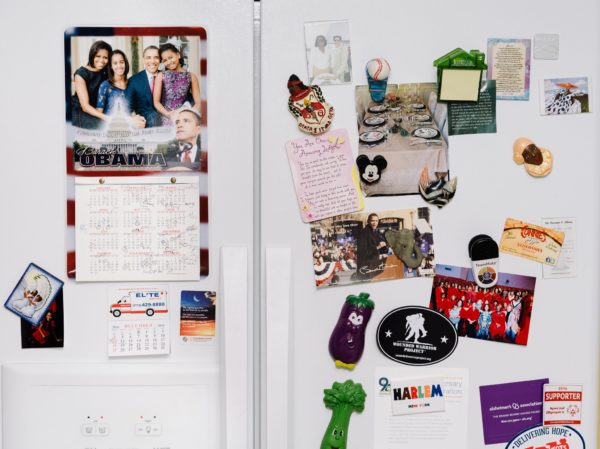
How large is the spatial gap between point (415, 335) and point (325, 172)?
27 cm

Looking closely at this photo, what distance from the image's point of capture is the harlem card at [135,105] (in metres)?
0.89

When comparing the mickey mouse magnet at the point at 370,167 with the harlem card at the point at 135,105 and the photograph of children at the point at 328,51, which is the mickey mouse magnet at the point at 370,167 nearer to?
the photograph of children at the point at 328,51

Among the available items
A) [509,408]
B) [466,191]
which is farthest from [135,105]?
[509,408]

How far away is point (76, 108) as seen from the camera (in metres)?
0.89

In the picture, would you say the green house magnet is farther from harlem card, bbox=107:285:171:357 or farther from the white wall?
harlem card, bbox=107:285:171:357

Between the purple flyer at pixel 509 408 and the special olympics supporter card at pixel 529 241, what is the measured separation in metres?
0.19

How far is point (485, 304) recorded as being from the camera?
36.0 inches

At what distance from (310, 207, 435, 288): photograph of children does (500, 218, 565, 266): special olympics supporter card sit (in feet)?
0.38

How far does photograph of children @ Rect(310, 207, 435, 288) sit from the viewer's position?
90cm

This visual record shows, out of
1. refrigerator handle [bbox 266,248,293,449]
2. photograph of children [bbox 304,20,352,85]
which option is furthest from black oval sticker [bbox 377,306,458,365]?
photograph of children [bbox 304,20,352,85]

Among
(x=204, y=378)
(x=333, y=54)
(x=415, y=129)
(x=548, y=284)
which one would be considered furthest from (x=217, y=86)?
(x=548, y=284)

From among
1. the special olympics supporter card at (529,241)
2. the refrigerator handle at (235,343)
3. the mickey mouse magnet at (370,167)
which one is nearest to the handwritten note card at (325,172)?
the mickey mouse magnet at (370,167)

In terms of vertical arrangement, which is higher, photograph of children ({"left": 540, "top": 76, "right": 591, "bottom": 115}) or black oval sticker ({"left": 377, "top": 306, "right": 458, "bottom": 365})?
photograph of children ({"left": 540, "top": 76, "right": 591, "bottom": 115})

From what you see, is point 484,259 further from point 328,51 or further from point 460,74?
point 328,51
